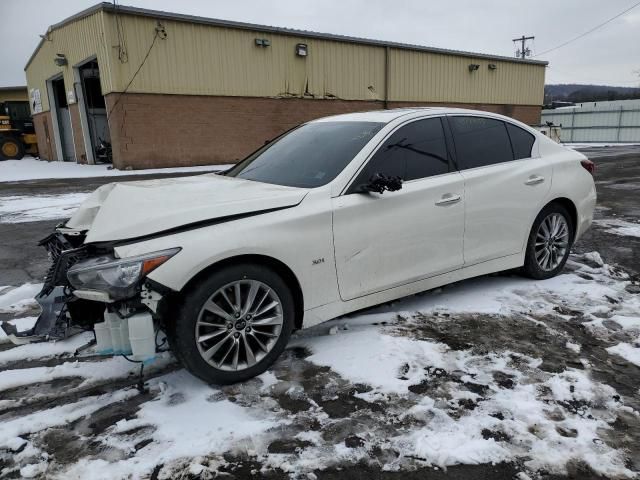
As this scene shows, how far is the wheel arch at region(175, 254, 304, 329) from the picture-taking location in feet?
9.32

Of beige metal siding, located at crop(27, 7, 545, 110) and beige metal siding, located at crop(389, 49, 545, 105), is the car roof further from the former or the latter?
beige metal siding, located at crop(389, 49, 545, 105)

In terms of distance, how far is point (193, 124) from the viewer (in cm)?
1891

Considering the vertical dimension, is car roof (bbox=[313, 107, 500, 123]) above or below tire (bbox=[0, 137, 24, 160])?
above

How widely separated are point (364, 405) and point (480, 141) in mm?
2616

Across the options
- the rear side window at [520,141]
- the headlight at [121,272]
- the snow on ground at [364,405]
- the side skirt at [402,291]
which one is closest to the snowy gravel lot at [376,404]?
the snow on ground at [364,405]

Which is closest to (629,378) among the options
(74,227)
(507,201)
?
(507,201)

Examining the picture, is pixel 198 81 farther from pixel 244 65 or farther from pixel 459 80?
pixel 459 80

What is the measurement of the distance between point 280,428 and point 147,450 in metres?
0.67

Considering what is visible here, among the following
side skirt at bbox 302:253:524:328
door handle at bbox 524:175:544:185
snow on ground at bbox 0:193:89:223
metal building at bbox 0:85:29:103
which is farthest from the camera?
metal building at bbox 0:85:29:103

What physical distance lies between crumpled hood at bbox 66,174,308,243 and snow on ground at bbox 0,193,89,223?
5.98 metres

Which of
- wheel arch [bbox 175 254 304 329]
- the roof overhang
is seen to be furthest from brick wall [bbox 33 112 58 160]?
wheel arch [bbox 175 254 304 329]

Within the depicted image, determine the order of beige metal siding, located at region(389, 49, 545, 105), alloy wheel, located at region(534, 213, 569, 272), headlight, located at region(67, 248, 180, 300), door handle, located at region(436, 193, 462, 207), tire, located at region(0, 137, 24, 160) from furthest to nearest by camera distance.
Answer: tire, located at region(0, 137, 24, 160)
beige metal siding, located at region(389, 49, 545, 105)
alloy wheel, located at region(534, 213, 569, 272)
door handle, located at region(436, 193, 462, 207)
headlight, located at region(67, 248, 180, 300)

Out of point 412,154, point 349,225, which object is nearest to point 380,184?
point 349,225

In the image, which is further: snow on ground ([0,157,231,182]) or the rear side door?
snow on ground ([0,157,231,182])
